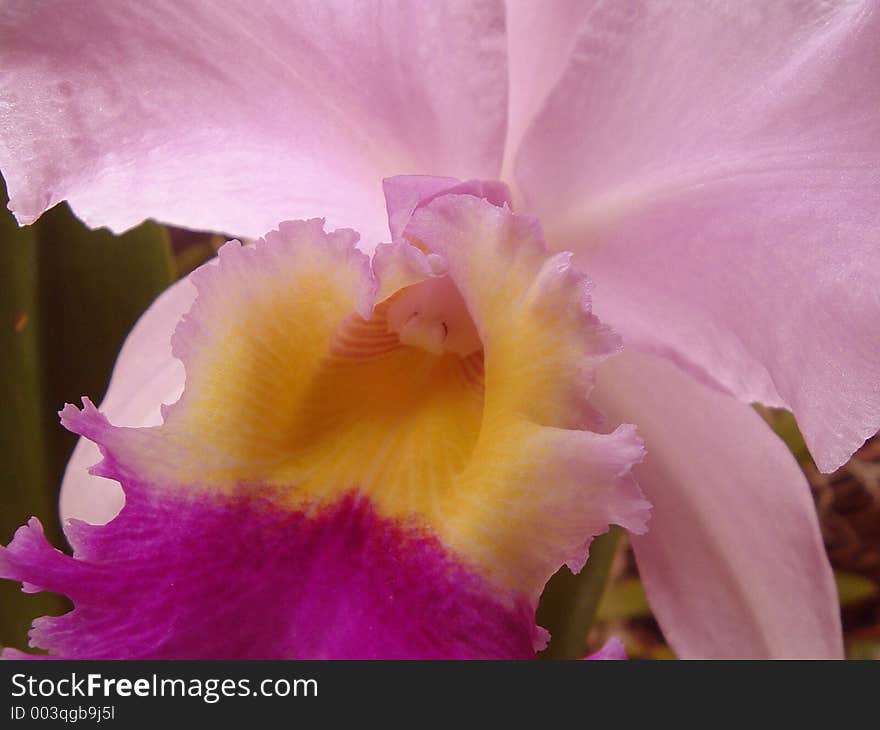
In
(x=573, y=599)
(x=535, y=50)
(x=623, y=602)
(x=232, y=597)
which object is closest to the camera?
(x=232, y=597)

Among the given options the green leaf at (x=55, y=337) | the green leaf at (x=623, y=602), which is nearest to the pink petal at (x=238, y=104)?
the green leaf at (x=55, y=337)

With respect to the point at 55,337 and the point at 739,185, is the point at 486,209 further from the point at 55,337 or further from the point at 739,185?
the point at 55,337

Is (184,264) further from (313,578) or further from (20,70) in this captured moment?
(313,578)

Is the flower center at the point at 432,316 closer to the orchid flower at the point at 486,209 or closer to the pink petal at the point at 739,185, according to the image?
the orchid flower at the point at 486,209

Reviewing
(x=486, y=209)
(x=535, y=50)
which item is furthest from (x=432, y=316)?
(x=535, y=50)

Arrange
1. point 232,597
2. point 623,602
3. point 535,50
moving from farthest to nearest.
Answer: point 623,602, point 535,50, point 232,597

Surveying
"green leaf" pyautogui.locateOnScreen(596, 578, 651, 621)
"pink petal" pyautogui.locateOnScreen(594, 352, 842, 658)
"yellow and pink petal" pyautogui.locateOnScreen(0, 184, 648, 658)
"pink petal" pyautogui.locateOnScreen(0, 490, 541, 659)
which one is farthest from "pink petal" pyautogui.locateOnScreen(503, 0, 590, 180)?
"green leaf" pyautogui.locateOnScreen(596, 578, 651, 621)

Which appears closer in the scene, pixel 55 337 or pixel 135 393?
pixel 135 393

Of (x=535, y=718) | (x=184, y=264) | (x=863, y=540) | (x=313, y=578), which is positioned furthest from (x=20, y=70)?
(x=863, y=540)
